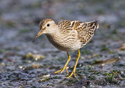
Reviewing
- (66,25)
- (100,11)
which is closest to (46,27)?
(66,25)

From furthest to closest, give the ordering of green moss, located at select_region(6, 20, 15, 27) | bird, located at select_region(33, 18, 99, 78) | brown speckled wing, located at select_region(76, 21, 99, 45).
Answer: green moss, located at select_region(6, 20, 15, 27) → brown speckled wing, located at select_region(76, 21, 99, 45) → bird, located at select_region(33, 18, 99, 78)

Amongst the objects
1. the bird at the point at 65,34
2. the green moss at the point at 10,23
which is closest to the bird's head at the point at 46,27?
the bird at the point at 65,34

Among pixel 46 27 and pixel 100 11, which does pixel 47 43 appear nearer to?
pixel 46 27

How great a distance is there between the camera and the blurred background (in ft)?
24.2

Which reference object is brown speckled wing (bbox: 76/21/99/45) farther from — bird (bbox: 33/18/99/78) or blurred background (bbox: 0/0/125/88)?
blurred background (bbox: 0/0/125/88)

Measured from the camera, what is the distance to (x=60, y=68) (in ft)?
27.0

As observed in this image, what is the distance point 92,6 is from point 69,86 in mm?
10354

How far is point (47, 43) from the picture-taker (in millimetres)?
11078

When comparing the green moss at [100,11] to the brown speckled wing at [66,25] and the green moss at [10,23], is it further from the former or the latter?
the brown speckled wing at [66,25]

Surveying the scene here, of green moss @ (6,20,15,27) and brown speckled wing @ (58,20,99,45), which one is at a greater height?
green moss @ (6,20,15,27)

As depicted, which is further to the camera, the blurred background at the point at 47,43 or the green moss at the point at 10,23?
the green moss at the point at 10,23

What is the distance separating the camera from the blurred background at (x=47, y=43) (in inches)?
291

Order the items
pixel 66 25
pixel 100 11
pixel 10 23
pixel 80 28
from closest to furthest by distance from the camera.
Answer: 1. pixel 66 25
2. pixel 80 28
3. pixel 10 23
4. pixel 100 11

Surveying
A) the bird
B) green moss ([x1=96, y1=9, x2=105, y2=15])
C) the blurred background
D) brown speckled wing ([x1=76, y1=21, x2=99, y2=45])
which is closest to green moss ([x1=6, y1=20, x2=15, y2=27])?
the blurred background
